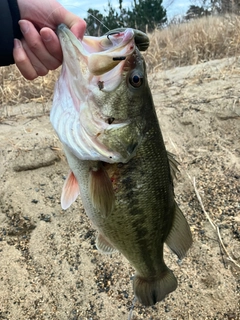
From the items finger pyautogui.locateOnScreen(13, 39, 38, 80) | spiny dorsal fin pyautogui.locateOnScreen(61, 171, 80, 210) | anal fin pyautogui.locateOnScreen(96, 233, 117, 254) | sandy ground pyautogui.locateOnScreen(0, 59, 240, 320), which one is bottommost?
sandy ground pyautogui.locateOnScreen(0, 59, 240, 320)

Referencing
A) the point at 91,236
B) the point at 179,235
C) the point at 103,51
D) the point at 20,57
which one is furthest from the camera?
the point at 91,236

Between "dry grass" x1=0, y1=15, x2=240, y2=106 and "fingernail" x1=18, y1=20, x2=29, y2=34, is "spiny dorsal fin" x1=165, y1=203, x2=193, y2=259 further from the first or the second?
"dry grass" x1=0, y1=15, x2=240, y2=106

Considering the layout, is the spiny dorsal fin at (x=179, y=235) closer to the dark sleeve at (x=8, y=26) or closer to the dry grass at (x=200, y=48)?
the dark sleeve at (x=8, y=26)

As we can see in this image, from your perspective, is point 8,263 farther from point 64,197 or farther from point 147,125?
point 147,125

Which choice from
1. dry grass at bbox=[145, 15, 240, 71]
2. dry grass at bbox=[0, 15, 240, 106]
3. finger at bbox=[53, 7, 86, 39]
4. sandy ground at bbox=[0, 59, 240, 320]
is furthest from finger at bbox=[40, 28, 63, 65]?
dry grass at bbox=[145, 15, 240, 71]

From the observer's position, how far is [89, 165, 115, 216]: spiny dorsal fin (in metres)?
1.61

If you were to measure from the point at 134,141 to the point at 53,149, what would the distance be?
→ 2096 millimetres

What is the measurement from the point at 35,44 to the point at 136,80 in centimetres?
49

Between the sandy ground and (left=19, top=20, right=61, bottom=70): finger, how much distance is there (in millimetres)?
1581

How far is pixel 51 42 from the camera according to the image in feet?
5.41

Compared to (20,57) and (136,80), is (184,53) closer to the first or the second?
(20,57)

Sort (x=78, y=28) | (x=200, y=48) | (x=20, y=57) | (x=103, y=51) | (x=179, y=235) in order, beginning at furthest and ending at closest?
(x=200, y=48) < (x=179, y=235) < (x=20, y=57) < (x=78, y=28) < (x=103, y=51)

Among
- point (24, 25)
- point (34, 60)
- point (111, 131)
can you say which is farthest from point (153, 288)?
point (24, 25)

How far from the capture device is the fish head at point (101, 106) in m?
1.58
